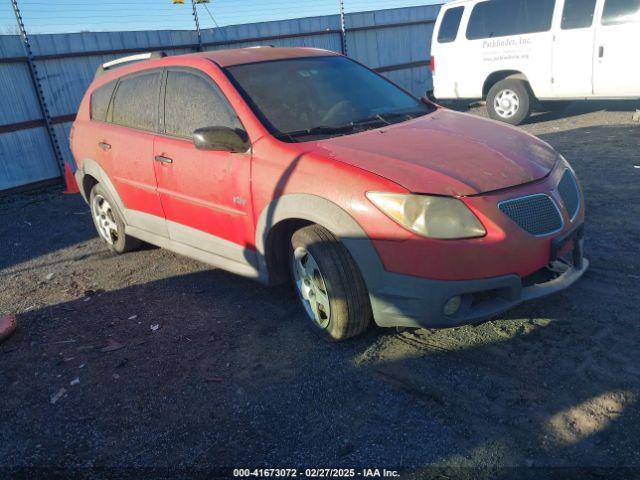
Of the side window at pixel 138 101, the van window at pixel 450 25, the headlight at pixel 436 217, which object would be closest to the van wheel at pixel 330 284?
the headlight at pixel 436 217

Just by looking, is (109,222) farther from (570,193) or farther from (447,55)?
(447,55)

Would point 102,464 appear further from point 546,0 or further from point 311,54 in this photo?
point 546,0

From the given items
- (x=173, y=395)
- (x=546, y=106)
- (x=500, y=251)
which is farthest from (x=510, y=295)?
(x=546, y=106)

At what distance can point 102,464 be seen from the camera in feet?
8.36

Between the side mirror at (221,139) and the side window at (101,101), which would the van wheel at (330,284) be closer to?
the side mirror at (221,139)

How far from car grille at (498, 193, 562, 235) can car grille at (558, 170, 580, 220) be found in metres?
0.19

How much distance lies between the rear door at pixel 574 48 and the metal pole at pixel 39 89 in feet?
28.1

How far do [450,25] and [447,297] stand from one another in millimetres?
8950

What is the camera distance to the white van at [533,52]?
8.23 m

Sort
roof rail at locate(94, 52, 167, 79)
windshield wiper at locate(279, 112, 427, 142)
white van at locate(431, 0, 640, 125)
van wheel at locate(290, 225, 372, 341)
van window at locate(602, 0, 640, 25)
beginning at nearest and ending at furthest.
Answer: van wheel at locate(290, 225, 372, 341) < windshield wiper at locate(279, 112, 427, 142) < roof rail at locate(94, 52, 167, 79) < van window at locate(602, 0, 640, 25) < white van at locate(431, 0, 640, 125)

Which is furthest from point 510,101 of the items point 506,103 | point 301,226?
point 301,226

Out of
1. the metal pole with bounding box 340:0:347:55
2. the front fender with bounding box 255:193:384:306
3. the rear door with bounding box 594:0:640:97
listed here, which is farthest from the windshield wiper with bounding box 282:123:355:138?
the metal pole with bounding box 340:0:347:55

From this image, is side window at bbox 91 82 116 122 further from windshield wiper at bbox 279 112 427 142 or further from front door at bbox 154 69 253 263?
windshield wiper at bbox 279 112 427 142

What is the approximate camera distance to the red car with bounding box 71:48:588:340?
2.80 m
